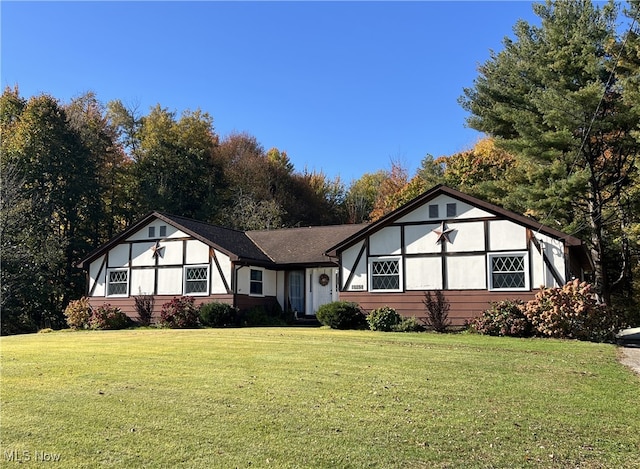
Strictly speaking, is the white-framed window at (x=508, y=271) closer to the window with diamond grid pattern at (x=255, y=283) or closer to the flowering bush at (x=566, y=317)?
the flowering bush at (x=566, y=317)

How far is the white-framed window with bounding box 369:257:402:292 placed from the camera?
20125mm

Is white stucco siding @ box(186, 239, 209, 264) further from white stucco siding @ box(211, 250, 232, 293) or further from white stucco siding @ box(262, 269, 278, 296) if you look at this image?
white stucco siding @ box(262, 269, 278, 296)

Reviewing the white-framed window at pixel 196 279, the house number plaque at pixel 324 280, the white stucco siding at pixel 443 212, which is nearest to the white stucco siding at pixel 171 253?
the white-framed window at pixel 196 279

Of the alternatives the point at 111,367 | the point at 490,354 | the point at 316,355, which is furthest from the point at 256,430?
the point at 490,354

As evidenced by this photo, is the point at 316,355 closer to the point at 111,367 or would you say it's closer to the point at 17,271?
the point at 111,367

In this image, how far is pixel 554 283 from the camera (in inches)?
695

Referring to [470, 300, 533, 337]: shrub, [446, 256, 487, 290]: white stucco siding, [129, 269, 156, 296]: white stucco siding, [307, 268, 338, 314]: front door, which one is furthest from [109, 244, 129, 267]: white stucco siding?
[470, 300, 533, 337]: shrub

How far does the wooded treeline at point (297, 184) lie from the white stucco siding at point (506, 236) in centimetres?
547

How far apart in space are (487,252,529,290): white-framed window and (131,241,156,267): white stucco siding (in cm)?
1476

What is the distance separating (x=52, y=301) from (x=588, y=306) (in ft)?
88.5

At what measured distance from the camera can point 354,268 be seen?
68.0 feet

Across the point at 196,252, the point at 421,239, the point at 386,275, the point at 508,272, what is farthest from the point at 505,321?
the point at 196,252

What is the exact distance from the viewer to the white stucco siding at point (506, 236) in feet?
60.6

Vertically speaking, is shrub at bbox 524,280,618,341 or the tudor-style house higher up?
the tudor-style house
